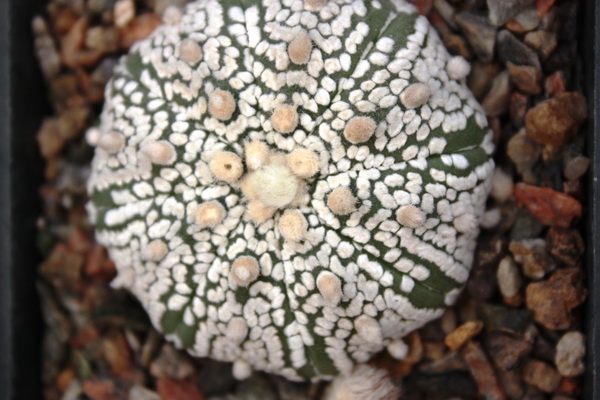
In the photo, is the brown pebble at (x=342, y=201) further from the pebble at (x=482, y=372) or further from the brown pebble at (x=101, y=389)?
the brown pebble at (x=101, y=389)

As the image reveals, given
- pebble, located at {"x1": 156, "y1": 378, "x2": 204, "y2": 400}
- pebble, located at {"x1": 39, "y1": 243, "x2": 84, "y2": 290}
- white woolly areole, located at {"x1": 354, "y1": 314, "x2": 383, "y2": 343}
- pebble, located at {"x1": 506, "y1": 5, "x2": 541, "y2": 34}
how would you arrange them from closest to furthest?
white woolly areole, located at {"x1": 354, "y1": 314, "x2": 383, "y2": 343} → pebble, located at {"x1": 506, "y1": 5, "x2": 541, "y2": 34} → pebble, located at {"x1": 156, "y1": 378, "x2": 204, "y2": 400} → pebble, located at {"x1": 39, "y1": 243, "x2": 84, "y2": 290}

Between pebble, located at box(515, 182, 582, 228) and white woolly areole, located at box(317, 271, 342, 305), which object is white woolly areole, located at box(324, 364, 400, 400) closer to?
white woolly areole, located at box(317, 271, 342, 305)

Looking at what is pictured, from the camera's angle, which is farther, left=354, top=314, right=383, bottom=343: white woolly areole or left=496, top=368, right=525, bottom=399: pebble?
left=496, top=368, right=525, bottom=399: pebble

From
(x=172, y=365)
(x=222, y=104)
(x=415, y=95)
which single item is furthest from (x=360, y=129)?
(x=172, y=365)

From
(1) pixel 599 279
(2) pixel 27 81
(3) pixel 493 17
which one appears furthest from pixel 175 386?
(3) pixel 493 17

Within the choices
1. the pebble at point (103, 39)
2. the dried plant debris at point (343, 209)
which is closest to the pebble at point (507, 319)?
the dried plant debris at point (343, 209)

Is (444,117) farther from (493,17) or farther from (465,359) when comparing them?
(465,359)

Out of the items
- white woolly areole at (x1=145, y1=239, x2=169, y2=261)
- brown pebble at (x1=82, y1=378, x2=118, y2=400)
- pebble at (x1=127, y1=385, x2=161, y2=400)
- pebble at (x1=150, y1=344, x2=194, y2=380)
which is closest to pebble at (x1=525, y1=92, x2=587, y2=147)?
white woolly areole at (x1=145, y1=239, x2=169, y2=261)
